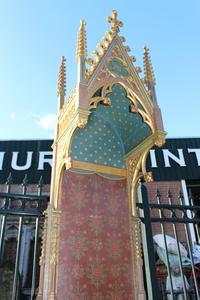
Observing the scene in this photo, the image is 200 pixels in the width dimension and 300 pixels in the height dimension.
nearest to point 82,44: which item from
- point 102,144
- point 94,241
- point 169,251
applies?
point 102,144

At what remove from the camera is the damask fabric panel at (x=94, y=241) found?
171 inches

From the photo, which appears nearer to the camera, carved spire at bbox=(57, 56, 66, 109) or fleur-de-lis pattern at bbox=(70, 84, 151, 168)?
fleur-de-lis pattern at bbox=(70, 84, 151, 168)

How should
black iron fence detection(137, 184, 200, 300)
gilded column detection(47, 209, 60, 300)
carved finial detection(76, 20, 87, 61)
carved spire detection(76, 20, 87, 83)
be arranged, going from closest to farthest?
black iron fence detection(137, 184, 200, 300), gilded column detection(47, 209, 60, 300), carved spire detection(76, 20, 87, 83), carved finial detection(76, 20, 87, 61)

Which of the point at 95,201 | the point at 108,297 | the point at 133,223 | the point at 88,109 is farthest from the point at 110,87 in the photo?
the point at 108,297

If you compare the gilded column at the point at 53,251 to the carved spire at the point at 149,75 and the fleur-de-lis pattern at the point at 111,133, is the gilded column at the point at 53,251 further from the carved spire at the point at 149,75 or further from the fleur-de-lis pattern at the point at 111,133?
the carved spire at the point at 149,75

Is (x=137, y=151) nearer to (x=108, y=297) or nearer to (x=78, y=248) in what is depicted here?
(x=78, y=248)

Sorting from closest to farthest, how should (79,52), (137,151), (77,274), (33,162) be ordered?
(77,274) → (79,52) → (137,151) → (33,162)

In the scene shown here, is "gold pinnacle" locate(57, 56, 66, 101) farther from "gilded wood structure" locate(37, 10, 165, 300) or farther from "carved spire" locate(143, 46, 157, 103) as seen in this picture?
"carved spire" locate(143, 46, 157, 103)

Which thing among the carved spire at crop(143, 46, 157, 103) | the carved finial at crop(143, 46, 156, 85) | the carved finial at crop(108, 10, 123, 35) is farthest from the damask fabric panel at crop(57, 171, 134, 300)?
the carved finial at crop(108, 10, 123, 35)

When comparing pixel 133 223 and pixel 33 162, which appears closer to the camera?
pixel 133 223

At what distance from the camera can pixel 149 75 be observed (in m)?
5.57

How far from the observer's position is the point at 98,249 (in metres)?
4.69

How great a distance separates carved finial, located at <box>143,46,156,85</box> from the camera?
552cm

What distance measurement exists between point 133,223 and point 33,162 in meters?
11.2
